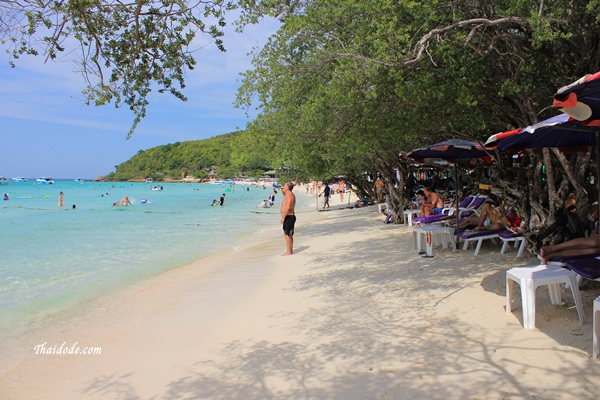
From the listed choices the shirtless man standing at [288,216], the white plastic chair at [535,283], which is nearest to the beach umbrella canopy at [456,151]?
the shirtless man standing at [288,216]

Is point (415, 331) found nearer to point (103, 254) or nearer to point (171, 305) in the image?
point (171, 305)

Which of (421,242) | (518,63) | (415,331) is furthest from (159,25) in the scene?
(421,242)

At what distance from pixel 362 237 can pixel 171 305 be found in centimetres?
642

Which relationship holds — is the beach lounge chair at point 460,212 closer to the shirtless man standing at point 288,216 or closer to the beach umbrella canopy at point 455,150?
the beach umbrella canopy at point 455,150

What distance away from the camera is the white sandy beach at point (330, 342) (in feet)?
10.8

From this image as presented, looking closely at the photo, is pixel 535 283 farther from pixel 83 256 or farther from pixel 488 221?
pixel 83 256

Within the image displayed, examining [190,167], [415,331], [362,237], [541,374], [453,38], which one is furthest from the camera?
[190,167]

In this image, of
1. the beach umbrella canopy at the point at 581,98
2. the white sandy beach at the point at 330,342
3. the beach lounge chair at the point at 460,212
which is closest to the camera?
the beach umbrella canopy at the point at 581,98

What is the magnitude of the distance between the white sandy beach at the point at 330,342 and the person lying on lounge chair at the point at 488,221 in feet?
1.81

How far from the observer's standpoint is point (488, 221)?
28.7 ft

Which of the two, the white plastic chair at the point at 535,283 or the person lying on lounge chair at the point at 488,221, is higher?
the person lying on lounge chair at the point at 488,221

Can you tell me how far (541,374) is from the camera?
319 cm

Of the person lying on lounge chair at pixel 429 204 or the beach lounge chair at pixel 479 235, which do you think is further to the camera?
the person lying on lounge chair at pixel 429 204

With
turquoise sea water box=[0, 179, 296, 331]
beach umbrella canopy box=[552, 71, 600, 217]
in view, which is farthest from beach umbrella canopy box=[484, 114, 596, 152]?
turquoise sea water box=[0, 179, 296, 331]
